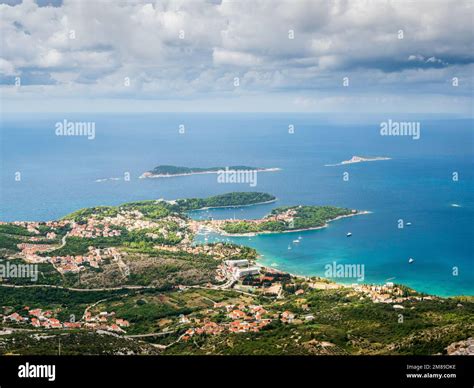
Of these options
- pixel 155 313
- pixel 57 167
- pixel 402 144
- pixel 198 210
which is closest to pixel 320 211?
pixel 198 210

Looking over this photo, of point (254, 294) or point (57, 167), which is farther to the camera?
point (57, 167)

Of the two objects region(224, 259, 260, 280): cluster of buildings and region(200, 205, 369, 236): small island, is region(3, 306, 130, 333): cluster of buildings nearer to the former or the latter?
region(224, 259, 260, 280): cluster of buildings

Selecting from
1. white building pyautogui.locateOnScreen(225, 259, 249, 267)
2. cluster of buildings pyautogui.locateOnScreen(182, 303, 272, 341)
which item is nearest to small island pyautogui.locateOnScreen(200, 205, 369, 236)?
white building pyautogui.locateOnScreen(225, 259, 249, 267)

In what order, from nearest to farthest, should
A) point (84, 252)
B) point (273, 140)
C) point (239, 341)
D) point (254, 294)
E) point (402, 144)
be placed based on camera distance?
point (239, 341) → point (254, 294) → point (84, 252) → point (402, 144) → point (273, 140)

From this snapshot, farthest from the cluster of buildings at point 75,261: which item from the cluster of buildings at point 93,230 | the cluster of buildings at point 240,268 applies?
the cluster of buildings at point 240,268
